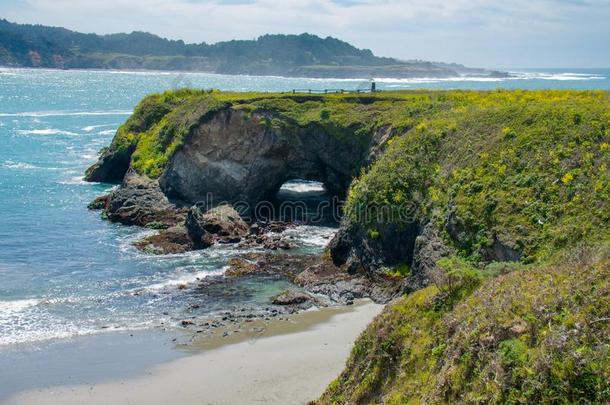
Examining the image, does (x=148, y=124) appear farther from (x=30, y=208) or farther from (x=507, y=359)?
(x=507, y=359)

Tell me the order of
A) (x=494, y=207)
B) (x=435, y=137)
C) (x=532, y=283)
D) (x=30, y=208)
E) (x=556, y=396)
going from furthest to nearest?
(x=30, y=208) < (x=435, y=137) < (x=494, y=207) < (x=532, y=283) < (x=556, y=396)

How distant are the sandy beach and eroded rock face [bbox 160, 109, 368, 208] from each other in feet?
76.9

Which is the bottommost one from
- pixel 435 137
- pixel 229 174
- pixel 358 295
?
pixel 358 295

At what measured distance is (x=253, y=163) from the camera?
50.2 metres

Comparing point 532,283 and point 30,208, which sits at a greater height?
point 532,283

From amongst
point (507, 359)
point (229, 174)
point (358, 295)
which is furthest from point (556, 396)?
point (229, 174)

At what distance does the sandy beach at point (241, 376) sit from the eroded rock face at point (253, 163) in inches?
923

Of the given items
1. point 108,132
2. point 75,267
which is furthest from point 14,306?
point 108,132

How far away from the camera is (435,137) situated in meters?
37.4

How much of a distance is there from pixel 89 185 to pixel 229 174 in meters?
16.5

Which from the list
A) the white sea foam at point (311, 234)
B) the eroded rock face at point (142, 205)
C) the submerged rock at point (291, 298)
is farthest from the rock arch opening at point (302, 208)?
the submerged rock at point (291, 298)

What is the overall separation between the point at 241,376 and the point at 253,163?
28431 mm

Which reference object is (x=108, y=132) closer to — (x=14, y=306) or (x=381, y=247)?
(x=14, y=306)

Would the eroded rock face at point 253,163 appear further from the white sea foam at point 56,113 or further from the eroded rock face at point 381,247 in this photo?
the white sea foam at point 56,113
